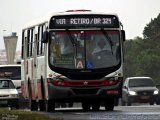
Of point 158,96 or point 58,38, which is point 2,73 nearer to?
point 158,96

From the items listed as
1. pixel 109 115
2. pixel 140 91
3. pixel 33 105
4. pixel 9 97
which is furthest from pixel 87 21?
pixel 140 91

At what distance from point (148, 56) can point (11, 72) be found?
114235 mm

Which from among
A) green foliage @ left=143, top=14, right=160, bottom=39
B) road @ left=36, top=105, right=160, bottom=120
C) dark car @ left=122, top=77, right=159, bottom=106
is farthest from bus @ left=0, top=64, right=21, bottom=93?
green foliage @ left=143, top=14, right=160, bottom=39

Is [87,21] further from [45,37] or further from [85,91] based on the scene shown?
[85,91]

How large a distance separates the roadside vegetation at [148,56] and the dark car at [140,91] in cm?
9603

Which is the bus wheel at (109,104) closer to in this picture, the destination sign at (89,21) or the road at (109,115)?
the road at (109,115)

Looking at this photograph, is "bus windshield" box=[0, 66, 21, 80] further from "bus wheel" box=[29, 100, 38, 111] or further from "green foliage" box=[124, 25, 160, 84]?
"green foliage" box=[124, 25, 160, 84]

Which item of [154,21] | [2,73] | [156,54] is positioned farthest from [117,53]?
[156,54]

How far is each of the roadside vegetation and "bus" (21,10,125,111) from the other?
373 feet

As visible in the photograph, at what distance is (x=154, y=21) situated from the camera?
145125 mm

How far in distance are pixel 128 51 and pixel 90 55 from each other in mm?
162468

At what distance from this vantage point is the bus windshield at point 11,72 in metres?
43.7

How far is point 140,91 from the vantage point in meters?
45.0

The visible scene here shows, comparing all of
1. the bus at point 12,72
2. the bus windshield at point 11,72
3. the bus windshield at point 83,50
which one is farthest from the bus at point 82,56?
the bus windshield at point 11,72
